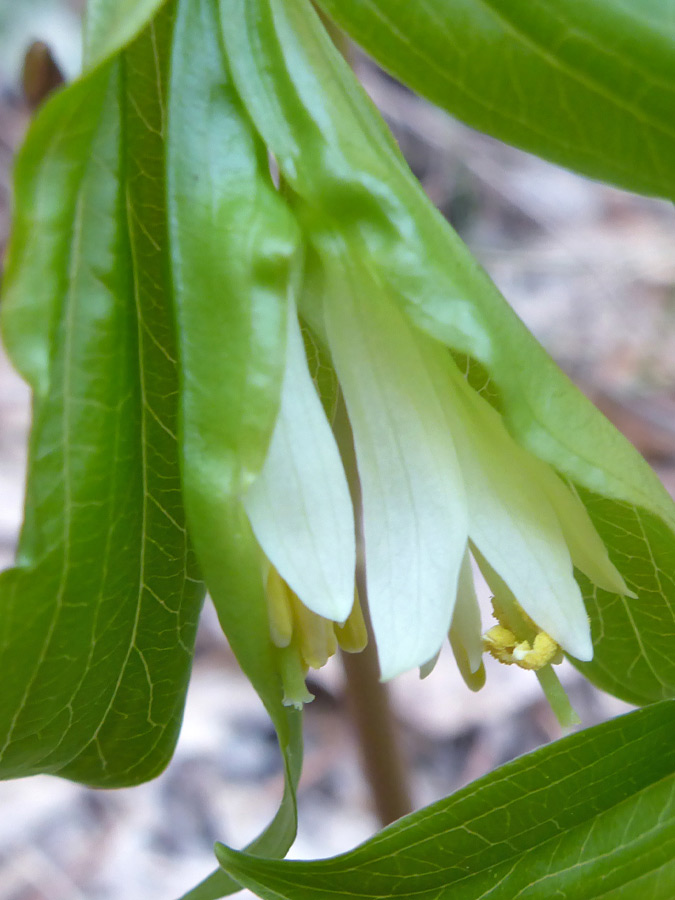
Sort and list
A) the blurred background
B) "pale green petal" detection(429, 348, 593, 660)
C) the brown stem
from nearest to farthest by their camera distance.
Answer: "pale green petal" detection(429, 348, 593, 660), the brown stem, the blurred background

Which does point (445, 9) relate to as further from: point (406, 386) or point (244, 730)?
point (244, 730)

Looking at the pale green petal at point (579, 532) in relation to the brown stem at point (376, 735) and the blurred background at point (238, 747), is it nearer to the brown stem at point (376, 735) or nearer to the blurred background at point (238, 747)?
the brown stem at point (376, 735)

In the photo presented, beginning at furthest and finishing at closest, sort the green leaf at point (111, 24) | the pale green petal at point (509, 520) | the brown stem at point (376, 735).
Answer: the brown stem at point (376, 735) → the pale green petal at point (509, 520) → the green leaf at point (111, 24)

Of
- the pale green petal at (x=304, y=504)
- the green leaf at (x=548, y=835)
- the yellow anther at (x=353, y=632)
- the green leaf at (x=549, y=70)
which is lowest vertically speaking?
the green leaf at (x=548, y=835)

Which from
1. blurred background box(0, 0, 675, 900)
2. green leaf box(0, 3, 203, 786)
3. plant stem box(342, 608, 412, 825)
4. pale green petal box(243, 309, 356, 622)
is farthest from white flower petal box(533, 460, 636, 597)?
blurred background box(0, 0, 675, 900)

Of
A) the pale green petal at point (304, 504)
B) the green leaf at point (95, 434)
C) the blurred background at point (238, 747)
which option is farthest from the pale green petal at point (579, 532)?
the blurred background at point (238, 747)

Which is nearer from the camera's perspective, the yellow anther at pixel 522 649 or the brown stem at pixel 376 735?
the yellow anther at pixel 522 649

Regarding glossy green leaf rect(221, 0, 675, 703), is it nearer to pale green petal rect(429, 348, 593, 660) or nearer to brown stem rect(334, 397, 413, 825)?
pale green petal rect(429, 348, 593, 660)

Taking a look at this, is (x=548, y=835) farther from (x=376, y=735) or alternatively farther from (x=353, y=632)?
(x=376, y=735)
